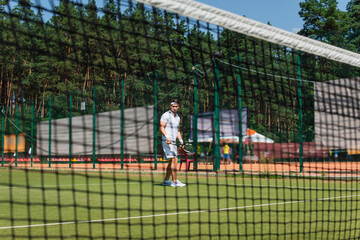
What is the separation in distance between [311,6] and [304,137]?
36349 mm

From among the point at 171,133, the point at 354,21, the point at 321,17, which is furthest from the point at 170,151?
the point at 354,21

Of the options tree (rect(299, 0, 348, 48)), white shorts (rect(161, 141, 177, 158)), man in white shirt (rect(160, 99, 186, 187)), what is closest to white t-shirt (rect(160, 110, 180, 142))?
man in white shirt (rect(160, 99, 186, 187))

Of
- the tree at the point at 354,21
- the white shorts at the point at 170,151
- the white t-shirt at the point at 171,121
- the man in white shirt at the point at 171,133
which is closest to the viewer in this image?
the man in white shirt at the point at 171,133

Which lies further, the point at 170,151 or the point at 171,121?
the point at 170,151

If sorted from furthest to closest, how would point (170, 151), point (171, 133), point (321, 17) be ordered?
point (321, 17)
point (171, 133)
point (170, 151)

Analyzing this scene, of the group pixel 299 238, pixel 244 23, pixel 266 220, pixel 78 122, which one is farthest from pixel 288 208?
pixel 78 122

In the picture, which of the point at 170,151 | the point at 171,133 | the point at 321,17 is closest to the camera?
the point at 170,151

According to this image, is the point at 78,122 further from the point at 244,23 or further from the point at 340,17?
the point at 340,17

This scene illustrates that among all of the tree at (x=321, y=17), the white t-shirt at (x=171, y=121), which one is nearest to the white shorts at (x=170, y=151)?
the white t-shirt at (x=171, y=121)

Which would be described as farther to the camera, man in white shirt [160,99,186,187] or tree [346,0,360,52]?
tree [346,0,360,52]

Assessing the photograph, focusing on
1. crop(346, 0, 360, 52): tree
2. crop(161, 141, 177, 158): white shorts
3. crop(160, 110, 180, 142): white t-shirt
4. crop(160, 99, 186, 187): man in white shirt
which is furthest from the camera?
crop(346, 0, 360, 52): tree

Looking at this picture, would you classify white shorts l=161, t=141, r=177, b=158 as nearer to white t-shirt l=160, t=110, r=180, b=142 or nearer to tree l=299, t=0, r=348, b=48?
white t-shirt l=160, t=110, r=180, b=142

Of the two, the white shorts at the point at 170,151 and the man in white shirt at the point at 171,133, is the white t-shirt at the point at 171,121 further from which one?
the white shorts at the point at 170,151

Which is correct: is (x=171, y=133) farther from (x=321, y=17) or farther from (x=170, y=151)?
(x=321, y=17)
